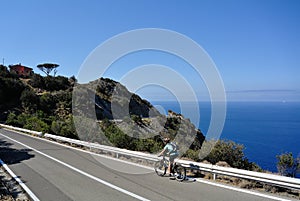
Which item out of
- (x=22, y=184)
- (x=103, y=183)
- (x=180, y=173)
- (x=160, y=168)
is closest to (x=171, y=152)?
(x=180, y=173)

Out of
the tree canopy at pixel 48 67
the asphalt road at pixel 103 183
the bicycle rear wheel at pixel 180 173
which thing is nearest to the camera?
the asphalt road at pixel 103 183

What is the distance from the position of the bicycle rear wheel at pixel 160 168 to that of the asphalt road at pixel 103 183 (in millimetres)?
189

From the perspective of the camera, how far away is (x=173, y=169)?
26.8 feet

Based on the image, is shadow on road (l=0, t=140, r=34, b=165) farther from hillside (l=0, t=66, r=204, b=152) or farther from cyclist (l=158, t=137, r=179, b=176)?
hillside (l=0, t=66, r=204, b=152)

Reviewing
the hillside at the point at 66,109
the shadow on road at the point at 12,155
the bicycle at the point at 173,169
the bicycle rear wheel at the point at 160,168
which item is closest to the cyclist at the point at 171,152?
the bicycle at the point at 173,169

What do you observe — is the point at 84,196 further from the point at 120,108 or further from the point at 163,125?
the point at 120,108

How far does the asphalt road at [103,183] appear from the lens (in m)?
6.20

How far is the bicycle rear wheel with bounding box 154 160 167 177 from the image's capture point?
27.9 ft

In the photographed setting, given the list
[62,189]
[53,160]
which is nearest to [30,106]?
[53,160]

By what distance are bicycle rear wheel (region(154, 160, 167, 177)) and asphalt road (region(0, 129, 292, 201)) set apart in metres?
0.19

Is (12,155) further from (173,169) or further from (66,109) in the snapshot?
(66,109)

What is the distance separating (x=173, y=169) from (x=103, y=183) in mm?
2310

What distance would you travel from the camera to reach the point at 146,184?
735cm

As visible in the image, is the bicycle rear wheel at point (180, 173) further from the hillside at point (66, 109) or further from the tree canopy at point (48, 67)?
the tree canopy at point (48, 67)
